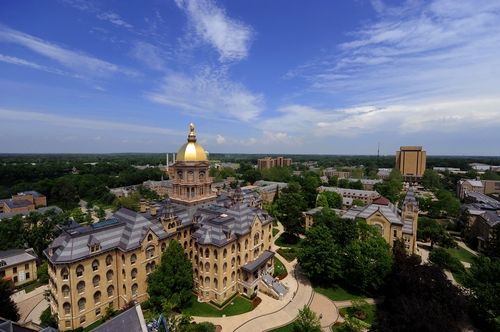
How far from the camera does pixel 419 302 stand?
93.4 ft

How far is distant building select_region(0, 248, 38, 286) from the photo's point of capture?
45312 millimetres

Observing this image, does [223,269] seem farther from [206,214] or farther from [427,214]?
[427,214]

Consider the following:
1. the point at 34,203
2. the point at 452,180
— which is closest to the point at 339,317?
the point at 34,203

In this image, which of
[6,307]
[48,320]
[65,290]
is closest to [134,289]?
[65,290]

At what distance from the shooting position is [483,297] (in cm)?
3400

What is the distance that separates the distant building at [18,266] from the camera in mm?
45312

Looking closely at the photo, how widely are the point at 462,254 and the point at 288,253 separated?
43570mm

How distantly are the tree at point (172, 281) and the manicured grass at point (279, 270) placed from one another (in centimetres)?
1822

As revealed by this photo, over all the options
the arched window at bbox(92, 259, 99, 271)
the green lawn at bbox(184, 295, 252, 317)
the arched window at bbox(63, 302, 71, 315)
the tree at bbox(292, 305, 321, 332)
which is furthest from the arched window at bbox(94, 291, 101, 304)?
the tree at bbox(292, 305, 321, 332)

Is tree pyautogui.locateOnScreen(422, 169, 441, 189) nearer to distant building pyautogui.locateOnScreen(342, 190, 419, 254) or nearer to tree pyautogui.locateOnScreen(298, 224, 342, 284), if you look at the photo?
distant building pyautogui.locateOnScreen(342, 190, 419, 254)

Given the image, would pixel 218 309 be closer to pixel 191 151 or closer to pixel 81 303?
pixel 81 303

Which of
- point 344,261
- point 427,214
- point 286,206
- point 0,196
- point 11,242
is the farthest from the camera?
point 0,196

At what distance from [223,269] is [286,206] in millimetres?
32484

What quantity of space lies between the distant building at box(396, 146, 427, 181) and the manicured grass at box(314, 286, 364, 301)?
543 feet
